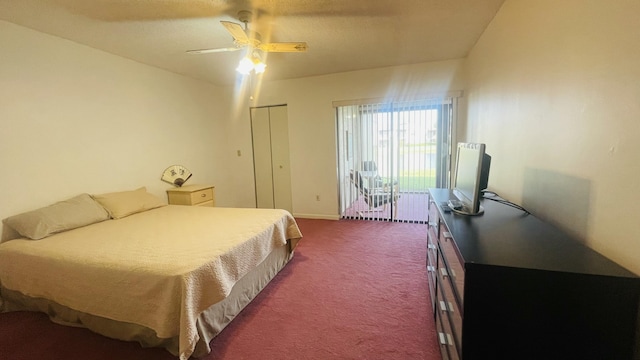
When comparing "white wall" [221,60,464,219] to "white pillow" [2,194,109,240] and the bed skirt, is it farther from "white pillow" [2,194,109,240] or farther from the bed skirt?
"white pillow" [2,194,109,240]

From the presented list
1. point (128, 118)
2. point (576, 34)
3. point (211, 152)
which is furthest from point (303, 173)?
point (576, 34)

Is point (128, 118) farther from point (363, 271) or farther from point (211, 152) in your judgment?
point (363, 271)

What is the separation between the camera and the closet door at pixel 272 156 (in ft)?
15.8

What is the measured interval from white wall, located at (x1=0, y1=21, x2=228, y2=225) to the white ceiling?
23cm

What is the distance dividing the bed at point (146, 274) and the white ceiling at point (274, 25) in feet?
5.79

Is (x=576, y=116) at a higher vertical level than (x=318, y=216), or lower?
higher

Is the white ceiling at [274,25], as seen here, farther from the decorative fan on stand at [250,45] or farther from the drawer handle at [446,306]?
the drawer handle at [446,306]

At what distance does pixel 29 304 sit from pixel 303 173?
349cm

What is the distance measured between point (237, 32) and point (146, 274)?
192cm

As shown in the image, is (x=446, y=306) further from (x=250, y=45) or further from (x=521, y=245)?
(x=250, y=45)

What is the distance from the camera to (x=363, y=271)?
267 cm

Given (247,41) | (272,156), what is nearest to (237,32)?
(247,41)

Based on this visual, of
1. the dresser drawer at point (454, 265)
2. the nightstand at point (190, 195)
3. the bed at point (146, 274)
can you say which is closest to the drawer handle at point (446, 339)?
the dresser drawer at point (454, 265)

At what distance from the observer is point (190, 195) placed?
367 cm
